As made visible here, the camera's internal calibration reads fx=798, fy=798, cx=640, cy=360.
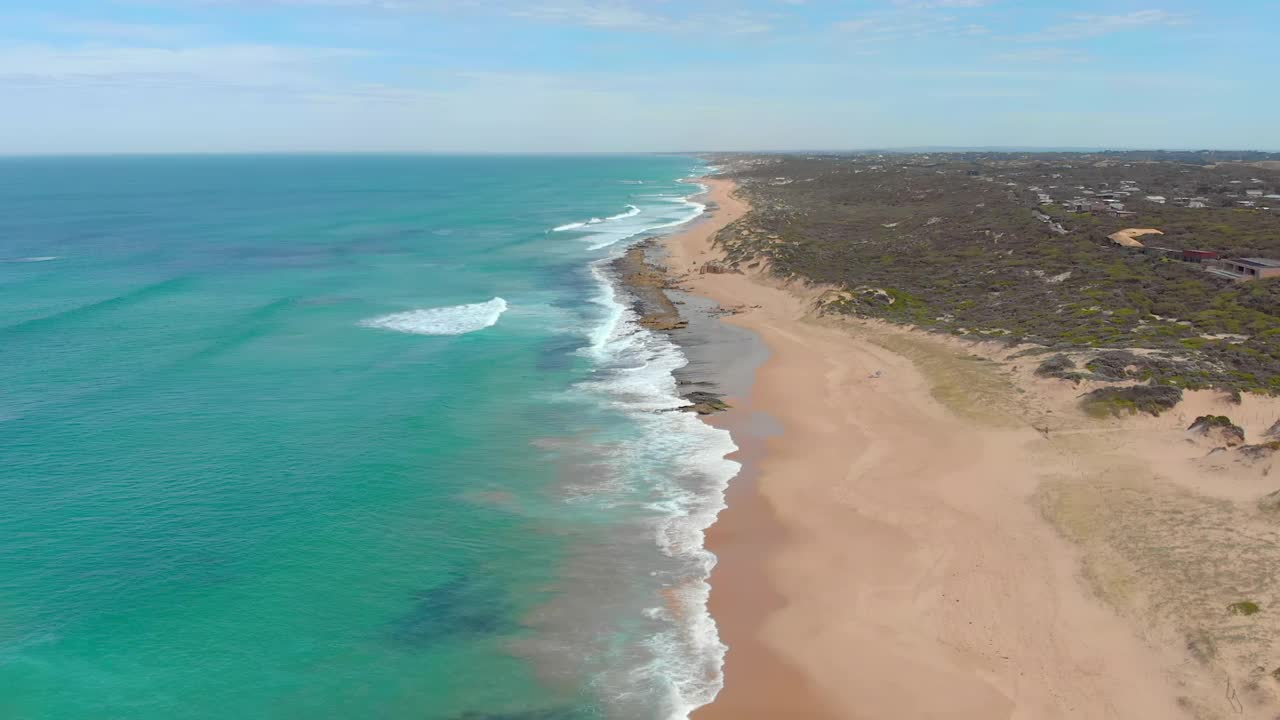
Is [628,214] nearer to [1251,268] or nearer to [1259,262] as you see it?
[1259,262]

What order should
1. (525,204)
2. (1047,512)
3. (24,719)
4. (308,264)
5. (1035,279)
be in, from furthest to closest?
1. (525,204)
2. (308,264)
3. (1035,279)
4. (1047,512)
5. (24,719)

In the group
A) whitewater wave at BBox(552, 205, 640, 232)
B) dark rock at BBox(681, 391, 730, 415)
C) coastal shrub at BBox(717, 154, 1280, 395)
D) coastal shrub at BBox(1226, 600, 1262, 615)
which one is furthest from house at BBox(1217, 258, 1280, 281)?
whitewater wave at BBox(552, 205, 640, 232)

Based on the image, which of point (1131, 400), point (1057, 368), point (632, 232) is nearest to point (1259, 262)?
point (1057, 368)

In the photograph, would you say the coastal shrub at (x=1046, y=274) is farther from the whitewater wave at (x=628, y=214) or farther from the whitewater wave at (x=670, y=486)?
the whitewater wave at (x=628, y=214)

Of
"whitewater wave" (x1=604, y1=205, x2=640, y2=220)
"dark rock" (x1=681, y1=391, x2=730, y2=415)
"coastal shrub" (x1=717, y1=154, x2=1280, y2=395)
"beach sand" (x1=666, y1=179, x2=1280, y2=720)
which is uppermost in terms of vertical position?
"whitewater wave" (x1=604, y1=205, x2=640, y2=220)

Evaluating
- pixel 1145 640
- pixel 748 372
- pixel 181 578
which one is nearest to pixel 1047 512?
pixel 1145 640

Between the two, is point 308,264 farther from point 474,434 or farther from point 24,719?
point 24,719

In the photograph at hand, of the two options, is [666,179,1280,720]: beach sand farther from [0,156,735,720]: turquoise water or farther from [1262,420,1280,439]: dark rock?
[0,156,735,720]: turquoise water
